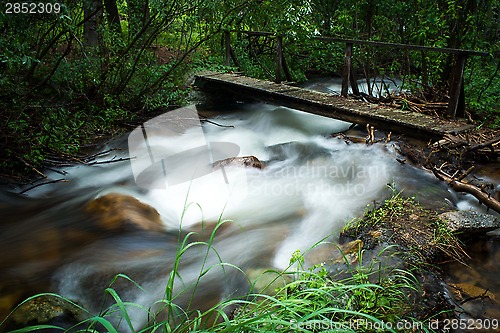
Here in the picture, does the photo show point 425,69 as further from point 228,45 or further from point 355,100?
point 228,45

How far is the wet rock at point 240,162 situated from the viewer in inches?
247

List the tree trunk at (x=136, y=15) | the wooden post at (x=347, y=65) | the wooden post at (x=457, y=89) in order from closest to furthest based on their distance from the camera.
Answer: the wooden post at (x=457, y=89) → the tree trunk at (x=136, y=15) → the wooden post at (x=347, y=65)

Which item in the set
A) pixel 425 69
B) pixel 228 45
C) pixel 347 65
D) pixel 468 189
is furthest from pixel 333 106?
pixel 228 45

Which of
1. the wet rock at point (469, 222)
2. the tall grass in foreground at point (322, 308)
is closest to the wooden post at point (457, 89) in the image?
the wet rock at point (469, 222)

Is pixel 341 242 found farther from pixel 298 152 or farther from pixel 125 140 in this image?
pixel 125 140

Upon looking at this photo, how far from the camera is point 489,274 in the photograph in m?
3.66

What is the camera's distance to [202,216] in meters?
4.36

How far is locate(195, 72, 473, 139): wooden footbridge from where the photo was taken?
6234 mm

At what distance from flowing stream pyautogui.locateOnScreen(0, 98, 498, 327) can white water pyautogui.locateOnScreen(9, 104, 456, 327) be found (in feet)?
0.04

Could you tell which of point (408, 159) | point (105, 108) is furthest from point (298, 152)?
point (105, 108)

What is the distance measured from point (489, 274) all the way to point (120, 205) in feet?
12.5

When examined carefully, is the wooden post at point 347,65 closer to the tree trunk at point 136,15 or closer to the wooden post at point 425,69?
the wooden post at point 425,69

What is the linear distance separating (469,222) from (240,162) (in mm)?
3215

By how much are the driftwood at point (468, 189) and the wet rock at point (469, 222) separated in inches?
18.3
